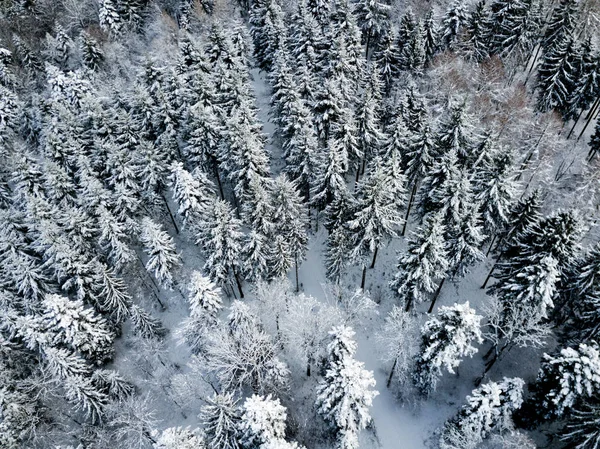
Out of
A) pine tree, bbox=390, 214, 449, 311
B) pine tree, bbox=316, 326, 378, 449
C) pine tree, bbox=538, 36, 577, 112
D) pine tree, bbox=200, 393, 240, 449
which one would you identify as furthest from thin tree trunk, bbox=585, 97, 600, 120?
pine tree, bbox=200, 393, 240, 449

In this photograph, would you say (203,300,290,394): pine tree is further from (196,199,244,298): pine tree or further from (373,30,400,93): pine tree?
(373,30,400,93): pine tree

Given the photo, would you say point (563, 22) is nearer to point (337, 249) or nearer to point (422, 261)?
point (422, 261)

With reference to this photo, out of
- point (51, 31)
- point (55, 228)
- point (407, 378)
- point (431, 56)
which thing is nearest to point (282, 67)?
point (431, 56)

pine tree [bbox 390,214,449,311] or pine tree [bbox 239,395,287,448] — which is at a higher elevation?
pine tree [bbox 390,214,449,311]

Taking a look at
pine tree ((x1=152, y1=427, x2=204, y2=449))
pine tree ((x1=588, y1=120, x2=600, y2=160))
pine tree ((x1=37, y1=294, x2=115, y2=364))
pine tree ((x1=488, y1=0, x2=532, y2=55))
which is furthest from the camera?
pine tree ((x1=488, y1=0, x2=532, y2=55))

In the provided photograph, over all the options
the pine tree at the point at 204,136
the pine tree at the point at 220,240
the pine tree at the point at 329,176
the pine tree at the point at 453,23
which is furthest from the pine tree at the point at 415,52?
the pine tree at the point at 220,240

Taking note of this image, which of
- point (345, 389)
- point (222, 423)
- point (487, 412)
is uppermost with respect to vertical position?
point (345, 389)

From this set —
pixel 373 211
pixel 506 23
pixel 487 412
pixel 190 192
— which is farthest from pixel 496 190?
pixel 506 23

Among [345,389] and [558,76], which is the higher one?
[558,76]

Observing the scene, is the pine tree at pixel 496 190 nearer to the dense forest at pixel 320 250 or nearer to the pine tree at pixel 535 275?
the dense forest at pixel 320 250
